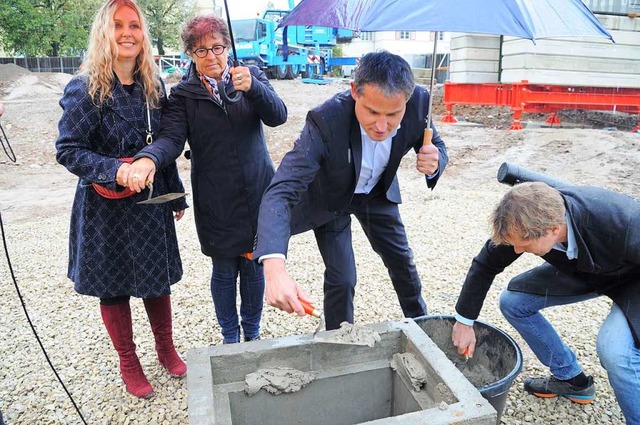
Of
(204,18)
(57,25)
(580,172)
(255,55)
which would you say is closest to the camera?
(204,18)

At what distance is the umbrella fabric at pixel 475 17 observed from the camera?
7.64 ft

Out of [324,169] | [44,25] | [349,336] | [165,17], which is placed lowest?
[349,336]

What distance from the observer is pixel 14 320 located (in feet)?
12.7

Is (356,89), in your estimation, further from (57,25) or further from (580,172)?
(57,25)

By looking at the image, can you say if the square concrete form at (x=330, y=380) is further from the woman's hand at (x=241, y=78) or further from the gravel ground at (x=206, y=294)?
the woman's hand at (x=241, y=78)

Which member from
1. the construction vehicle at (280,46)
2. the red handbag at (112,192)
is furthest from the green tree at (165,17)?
the red handbag at (112,192)

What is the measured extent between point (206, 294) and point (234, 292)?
4.39ft

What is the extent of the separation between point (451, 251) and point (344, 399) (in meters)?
3.20

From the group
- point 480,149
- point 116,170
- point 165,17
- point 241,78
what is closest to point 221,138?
point 241,78

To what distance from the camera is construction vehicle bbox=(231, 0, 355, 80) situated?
769 inches

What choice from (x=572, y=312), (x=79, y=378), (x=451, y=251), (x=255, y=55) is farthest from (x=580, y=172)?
(x=255, y=55)

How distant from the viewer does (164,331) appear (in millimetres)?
2918

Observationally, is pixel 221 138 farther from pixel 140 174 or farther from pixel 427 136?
pixel 427 136

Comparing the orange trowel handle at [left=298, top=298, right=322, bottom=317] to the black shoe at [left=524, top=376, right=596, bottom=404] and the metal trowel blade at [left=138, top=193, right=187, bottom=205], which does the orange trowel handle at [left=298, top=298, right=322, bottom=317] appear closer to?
the metal trowel blade at [left=138, top=193, right=187, bottom=205]
